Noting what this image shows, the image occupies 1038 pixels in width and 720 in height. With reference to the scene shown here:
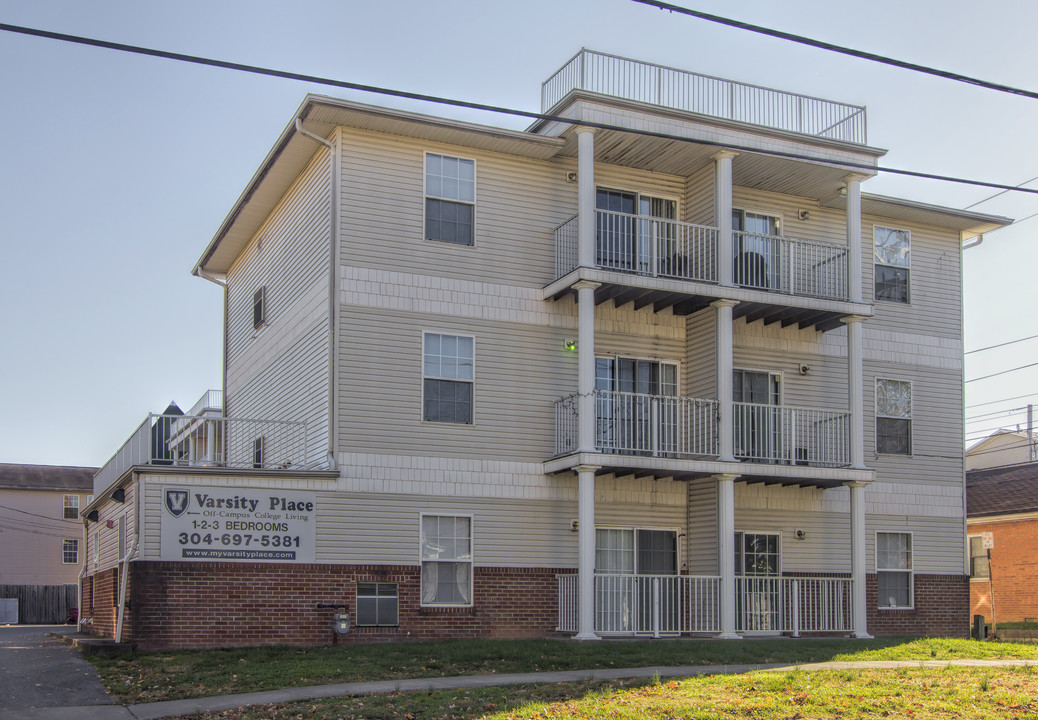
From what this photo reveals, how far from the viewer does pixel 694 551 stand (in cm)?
2286

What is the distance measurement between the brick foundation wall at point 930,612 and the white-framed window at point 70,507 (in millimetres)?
44052

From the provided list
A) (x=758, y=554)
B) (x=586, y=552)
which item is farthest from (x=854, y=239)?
(x=586, y=552)

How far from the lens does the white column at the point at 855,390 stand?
2317 centimetres

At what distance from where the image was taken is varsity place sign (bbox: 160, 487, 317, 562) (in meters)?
18.6

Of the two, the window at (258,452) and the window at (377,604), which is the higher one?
the window at (258,452)

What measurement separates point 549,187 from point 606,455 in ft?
17.8

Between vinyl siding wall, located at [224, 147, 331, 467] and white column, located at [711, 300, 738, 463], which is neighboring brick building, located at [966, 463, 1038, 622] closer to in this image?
white column, located at [711, 300, 738, 463]

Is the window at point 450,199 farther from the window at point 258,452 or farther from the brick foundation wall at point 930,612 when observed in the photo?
the brick foundation wall at point 930,612

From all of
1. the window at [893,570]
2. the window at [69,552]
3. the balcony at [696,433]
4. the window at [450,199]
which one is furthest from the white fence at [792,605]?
the window at [69,552]

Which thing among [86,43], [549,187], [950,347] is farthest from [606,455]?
[86,43]

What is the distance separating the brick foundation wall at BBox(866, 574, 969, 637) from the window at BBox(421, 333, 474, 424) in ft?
31.4

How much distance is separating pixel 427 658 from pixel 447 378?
5.71 metres

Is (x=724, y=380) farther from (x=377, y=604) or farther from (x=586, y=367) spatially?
(x=377, y=604)

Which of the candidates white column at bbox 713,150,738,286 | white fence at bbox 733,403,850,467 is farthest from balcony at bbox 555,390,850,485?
white column at bbox 713,150,738,286
